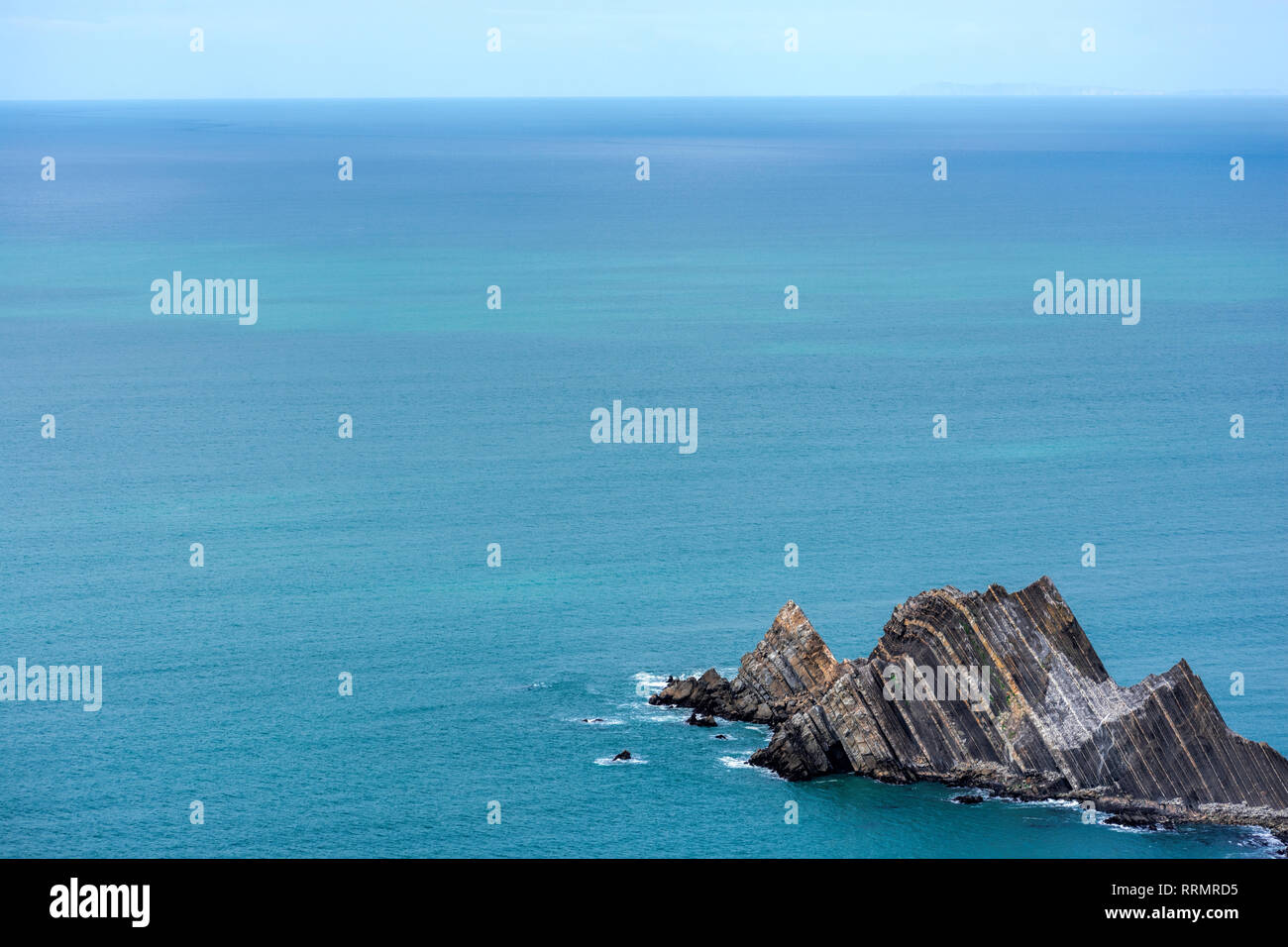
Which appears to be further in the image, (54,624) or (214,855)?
(54,624)

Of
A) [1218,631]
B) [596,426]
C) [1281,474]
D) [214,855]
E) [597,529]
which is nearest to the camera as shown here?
[214,855]

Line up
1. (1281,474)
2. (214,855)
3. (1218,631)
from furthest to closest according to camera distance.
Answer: (1281,474) < (1218,631) < (214,855)

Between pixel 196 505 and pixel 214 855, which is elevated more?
pixel 196 505

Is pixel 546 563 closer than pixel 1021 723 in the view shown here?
No

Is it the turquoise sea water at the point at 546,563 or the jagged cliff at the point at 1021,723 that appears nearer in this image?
the jagged cliff at the point at 1021,723

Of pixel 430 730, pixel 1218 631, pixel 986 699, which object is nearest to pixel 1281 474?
pixel 1218 631

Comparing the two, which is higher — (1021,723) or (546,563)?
(546,563)

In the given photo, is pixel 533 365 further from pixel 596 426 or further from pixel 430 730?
pixel 430 730

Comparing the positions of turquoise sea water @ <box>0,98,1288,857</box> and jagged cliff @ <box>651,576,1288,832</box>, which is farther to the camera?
turquoise sea water @ <box>0,98,1288,857</box>
